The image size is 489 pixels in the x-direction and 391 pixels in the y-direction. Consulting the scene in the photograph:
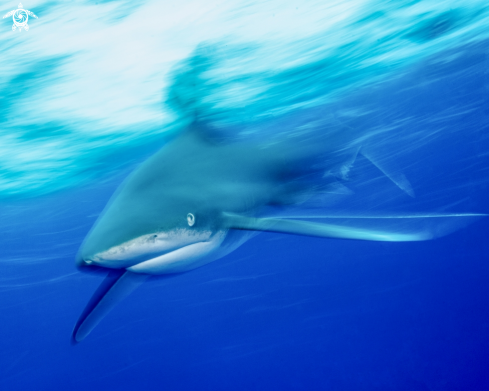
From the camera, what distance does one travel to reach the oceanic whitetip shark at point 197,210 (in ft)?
10.7

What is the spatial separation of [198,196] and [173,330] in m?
42.0

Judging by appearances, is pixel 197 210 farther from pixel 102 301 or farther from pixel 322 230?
pixel 102 301

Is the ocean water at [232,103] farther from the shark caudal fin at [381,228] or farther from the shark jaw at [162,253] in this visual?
the shark jaw at [162,253]

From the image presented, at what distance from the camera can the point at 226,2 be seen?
594 cm

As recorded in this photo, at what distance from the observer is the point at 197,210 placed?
3777 mm

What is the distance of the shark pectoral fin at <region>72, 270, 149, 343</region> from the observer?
4.16m

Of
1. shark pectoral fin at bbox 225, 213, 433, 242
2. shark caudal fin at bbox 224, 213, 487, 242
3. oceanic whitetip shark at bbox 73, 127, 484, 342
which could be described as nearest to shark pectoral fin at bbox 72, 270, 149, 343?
oceanic whitetip shark at bbox 73, 127, 484, 342

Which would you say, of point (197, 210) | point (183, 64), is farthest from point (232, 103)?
point (197, 210)

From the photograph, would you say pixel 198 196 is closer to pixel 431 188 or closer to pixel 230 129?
pixel 230 129

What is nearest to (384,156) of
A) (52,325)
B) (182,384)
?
(182,384)

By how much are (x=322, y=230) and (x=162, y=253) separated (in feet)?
4.88

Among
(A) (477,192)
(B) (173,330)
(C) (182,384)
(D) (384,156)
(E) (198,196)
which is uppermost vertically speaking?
(E) (198,196)

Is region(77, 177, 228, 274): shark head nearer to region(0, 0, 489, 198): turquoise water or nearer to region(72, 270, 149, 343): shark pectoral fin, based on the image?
region(72, 270, 149, 343): shark pectoral fin

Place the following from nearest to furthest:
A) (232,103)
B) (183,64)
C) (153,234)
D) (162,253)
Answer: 1. (153,234)
2. (162,253)
3. (183,64)
4. (232,103)
